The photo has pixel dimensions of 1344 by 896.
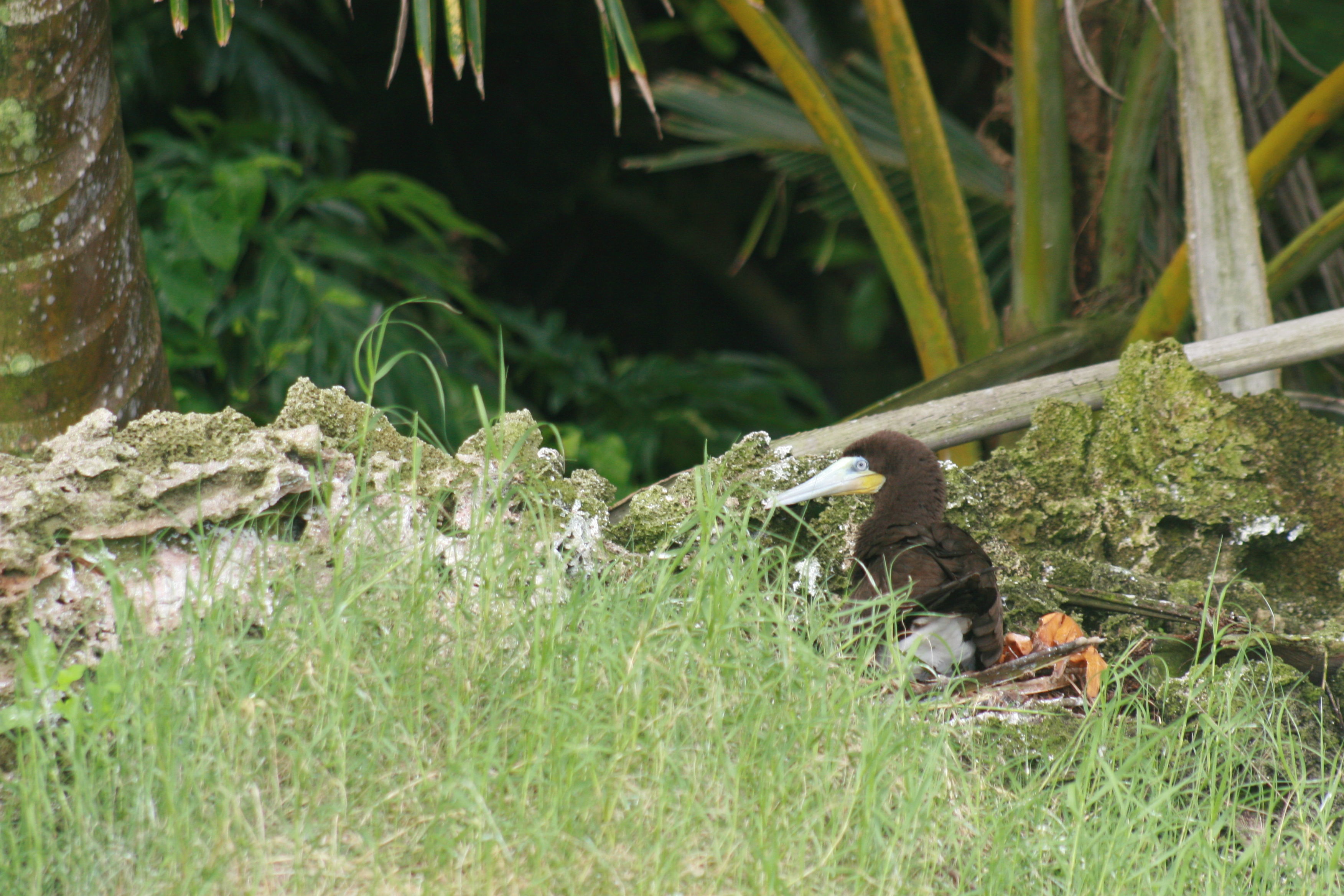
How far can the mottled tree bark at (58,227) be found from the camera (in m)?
1.93

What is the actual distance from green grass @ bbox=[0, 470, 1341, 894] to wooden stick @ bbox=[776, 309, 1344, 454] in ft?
2.13

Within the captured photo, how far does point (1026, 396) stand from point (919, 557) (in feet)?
1.79

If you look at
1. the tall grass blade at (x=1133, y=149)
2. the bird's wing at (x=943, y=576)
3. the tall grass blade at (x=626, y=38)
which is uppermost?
the tall grass blade at (x=626, y=38)

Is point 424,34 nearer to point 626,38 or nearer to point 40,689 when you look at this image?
point 626,38

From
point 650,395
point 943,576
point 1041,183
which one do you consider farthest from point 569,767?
point 650,395

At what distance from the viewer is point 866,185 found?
306cm

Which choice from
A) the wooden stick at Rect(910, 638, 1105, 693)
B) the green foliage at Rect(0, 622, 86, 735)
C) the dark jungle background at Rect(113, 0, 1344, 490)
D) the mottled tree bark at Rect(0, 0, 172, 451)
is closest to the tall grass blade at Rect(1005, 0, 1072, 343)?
the dark jungle background at Rect(113, 0, 1344, 490)

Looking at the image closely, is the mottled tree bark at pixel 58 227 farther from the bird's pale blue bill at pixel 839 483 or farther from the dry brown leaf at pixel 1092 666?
the dry brown leaf at pixel 1092 666

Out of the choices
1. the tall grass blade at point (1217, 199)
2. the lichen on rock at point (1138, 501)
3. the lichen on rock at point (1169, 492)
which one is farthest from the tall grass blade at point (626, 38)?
the tall grass blade at point (1217, 199)

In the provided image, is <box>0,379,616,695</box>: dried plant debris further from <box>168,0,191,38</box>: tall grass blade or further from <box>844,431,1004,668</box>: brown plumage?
<box>168,0,191,38</box>: tall grass blade

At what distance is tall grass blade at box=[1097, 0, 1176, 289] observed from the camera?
2998 millimetres

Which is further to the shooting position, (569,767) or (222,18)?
(222,18)

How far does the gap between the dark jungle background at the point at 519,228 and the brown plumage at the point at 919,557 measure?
81cm

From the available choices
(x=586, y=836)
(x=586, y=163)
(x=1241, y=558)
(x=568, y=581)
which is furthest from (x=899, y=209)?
(x=586, y=163)
